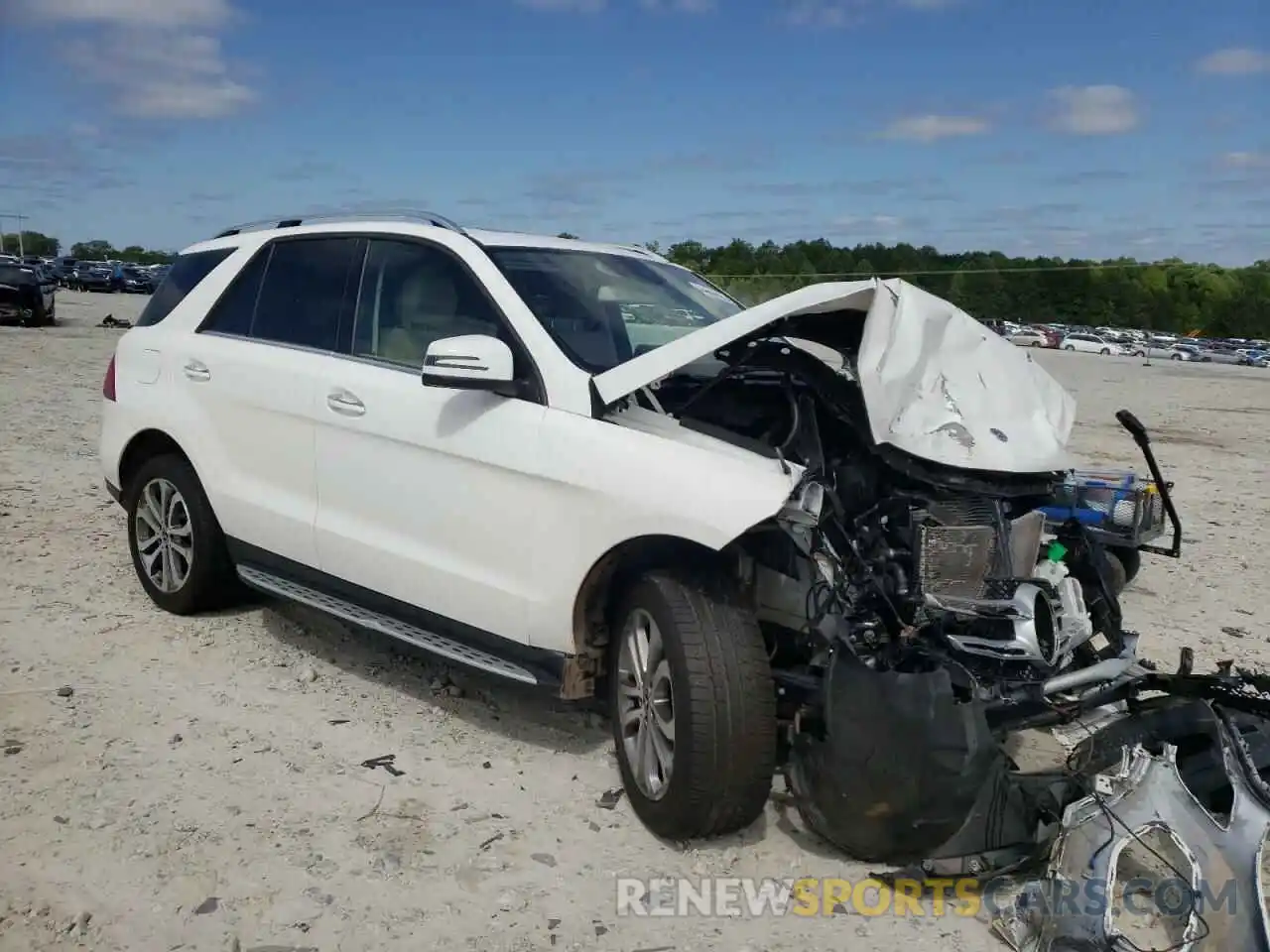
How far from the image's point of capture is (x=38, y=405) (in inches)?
476

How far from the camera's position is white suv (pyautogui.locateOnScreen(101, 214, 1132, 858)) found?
3379mm

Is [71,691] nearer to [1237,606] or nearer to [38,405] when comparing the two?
[1237,606]

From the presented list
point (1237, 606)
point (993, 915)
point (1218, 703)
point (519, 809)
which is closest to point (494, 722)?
point (519, 809)

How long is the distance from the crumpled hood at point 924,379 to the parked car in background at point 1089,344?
53.6m

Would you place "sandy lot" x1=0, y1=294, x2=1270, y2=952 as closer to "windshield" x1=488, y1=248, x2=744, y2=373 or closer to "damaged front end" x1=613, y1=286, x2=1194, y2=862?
"damaged front end" x1=613, y1=286, x2=1194, y2=862

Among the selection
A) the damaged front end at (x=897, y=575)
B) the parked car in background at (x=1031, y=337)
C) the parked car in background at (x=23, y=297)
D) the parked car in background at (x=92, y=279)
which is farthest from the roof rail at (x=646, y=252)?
the parked car in background at (x=92, y=279)

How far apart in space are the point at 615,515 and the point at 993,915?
5.48 ft

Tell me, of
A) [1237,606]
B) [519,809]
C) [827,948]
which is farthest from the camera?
[1237,606]

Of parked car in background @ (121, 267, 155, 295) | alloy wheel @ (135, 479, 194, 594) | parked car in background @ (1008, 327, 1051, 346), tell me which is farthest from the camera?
parked car in background @ (1008, 327, 1051, 346)

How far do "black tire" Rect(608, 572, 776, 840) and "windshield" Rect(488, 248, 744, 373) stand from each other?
980mm

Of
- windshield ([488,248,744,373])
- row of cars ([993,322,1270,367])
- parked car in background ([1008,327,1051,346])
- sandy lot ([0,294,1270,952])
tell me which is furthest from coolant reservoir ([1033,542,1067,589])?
parked car in background ([1008,327,1051,346])

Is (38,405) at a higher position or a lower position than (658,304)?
lower

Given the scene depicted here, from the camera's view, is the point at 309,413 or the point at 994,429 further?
the point at 309,413

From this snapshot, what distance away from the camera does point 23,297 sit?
923 inches
